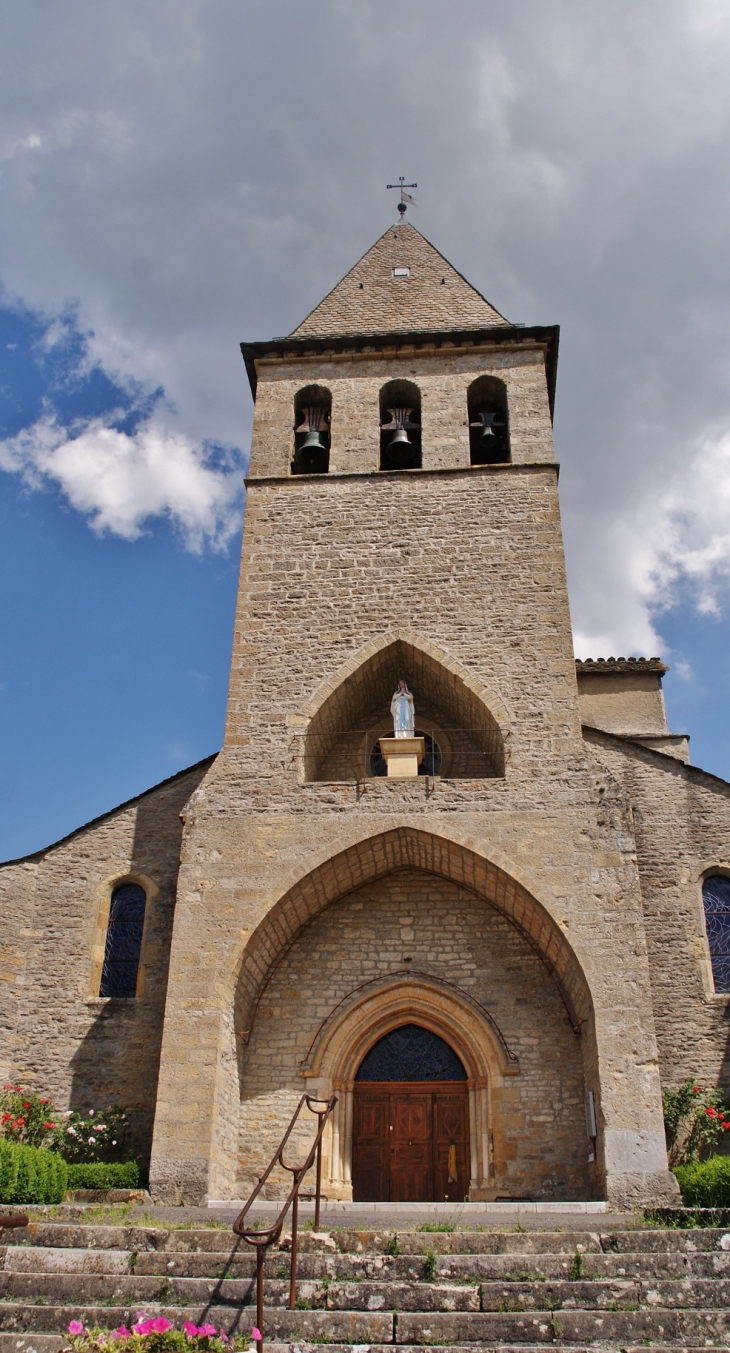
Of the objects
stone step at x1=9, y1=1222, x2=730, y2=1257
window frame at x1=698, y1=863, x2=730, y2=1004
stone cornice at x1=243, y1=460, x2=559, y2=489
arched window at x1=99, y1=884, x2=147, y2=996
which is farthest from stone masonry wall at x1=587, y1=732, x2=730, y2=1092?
arched window at x1=99, y1=884, x2=147, y2=996

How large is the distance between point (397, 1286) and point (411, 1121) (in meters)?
5.32

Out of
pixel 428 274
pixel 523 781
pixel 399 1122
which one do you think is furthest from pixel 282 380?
pixel 399 1122

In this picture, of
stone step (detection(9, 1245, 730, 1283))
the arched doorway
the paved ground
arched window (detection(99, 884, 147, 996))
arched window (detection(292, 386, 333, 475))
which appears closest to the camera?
stone step (detection(9, 1245, 730, 1283))

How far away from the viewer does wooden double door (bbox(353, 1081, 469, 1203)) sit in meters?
10.8

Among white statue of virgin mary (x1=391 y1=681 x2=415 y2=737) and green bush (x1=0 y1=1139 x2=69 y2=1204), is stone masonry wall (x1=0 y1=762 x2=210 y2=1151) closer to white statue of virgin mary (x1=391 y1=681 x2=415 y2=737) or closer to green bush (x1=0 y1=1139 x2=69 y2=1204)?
green bush (x1=0 y1=1139 x2=69 y2=1204)

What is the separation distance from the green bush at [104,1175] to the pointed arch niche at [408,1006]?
1.46 meters

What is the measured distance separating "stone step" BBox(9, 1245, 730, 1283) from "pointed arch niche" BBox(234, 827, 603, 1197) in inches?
157

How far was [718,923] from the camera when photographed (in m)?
11.8

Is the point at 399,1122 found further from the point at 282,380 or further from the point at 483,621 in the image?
the point at 282,380

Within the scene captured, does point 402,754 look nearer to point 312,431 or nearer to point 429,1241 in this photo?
point 312,431

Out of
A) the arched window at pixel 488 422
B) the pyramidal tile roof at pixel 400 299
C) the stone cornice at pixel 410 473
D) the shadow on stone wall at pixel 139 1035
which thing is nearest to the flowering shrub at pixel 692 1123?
the shadow on stone wall at pixel 139 1035

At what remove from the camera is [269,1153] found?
10.5 metres

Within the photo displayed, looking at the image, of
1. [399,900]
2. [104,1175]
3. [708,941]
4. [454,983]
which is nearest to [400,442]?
[399,900]

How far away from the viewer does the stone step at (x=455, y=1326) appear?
548 cm
